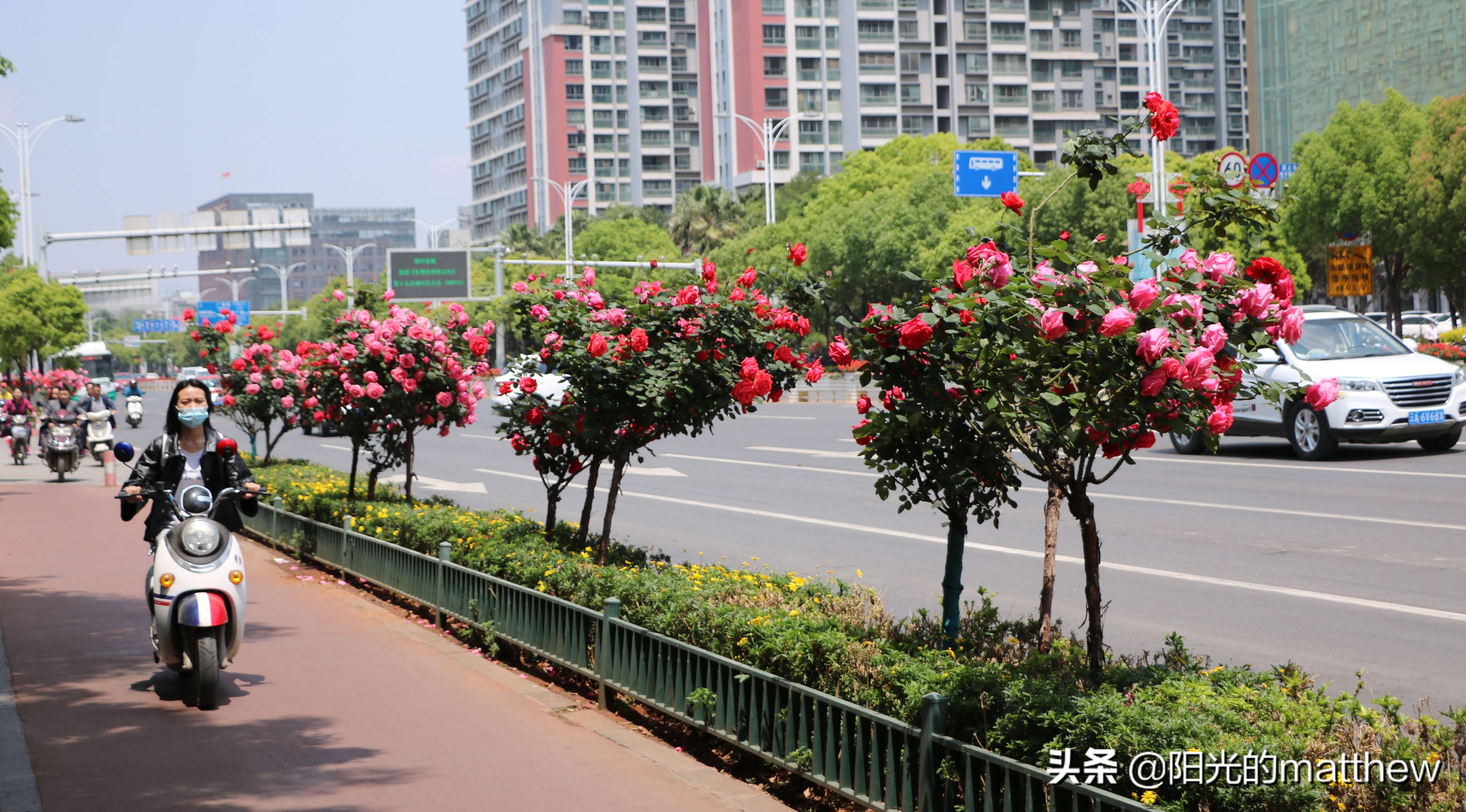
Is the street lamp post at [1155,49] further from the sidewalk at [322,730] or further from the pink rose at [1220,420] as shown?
the pink rose at [1220,420]

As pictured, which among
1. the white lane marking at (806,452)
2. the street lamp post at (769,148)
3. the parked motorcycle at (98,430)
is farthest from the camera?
the street lamp post at (769,148)

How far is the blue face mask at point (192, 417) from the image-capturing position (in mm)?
7484

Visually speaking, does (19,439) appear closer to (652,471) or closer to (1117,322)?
(652,471)

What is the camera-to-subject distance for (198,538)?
695 cm

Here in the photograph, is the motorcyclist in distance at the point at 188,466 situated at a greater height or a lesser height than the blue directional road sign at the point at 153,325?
lesser

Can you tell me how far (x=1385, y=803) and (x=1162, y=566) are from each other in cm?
732

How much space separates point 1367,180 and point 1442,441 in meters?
25.2

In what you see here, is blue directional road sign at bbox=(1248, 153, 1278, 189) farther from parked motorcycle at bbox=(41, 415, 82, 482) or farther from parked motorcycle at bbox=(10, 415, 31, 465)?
parked motorcycle at bbox=(10, 415, 31, 465)

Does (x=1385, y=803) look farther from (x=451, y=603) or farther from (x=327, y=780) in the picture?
(x=451, y=603)

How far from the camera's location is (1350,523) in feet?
40.2

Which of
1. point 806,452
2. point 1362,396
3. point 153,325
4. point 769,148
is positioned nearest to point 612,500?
point 1362,396

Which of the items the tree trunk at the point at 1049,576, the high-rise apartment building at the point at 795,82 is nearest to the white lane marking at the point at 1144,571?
the tree trunk at the point at 1049,576

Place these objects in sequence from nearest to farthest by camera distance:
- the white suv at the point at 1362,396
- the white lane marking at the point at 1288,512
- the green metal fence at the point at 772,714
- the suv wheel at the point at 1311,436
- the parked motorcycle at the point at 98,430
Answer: the green metal fence at the point at 772,714, the white lane marking at the point at 1288,512, the white suv at the point at 1362,396, the suv wheel at the point at 1311,436, the parked motorcycle at the point at 98,430

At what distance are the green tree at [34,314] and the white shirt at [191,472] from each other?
39704 mm
